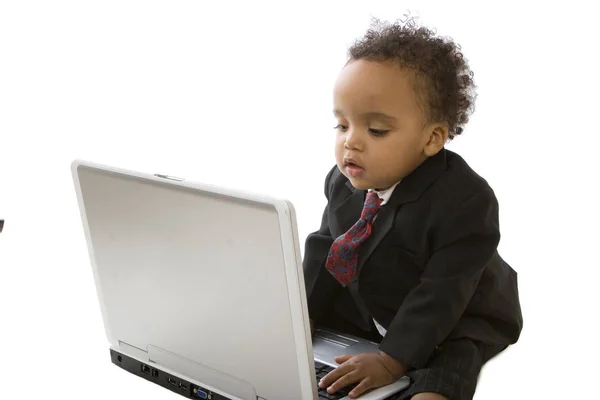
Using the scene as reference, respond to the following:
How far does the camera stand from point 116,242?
198 centimetres

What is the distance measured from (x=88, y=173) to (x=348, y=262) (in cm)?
51

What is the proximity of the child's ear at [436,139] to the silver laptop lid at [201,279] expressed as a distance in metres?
0.46

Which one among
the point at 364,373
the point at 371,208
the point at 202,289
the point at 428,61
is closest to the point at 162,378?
the point at 202,289

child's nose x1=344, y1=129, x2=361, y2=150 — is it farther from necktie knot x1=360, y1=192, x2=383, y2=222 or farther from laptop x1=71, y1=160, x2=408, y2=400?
laptop x1=71, y1=160, x2=408, y2=400

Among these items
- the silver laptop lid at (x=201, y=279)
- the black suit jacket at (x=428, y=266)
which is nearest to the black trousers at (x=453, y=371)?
the black suit jacket at (x=428, y=266)

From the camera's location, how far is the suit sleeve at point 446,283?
6.26 feet

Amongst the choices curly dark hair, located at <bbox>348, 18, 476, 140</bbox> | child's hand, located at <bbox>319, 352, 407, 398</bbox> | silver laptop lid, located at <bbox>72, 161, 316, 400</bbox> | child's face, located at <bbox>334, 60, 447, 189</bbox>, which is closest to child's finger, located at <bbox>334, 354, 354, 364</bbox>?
child's hand, located at <bbox>319, 352, 407, 398</bbox>

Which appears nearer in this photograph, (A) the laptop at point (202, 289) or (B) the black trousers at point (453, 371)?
(A) the laptop at point (202, 289)

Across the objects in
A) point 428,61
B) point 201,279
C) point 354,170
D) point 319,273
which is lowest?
point 319,273

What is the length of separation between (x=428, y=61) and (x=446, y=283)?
0.40 m

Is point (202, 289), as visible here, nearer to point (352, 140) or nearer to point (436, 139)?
point (352, 140)

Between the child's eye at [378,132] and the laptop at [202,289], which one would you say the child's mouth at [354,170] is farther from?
the laptop at [202,289]

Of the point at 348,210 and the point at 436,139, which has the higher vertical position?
the point at 436,139

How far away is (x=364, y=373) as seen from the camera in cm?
188
